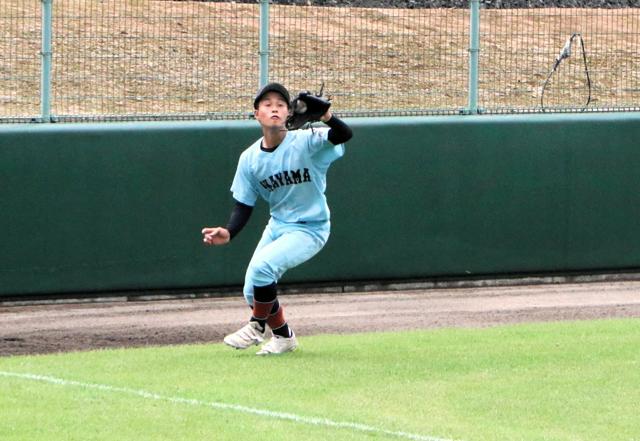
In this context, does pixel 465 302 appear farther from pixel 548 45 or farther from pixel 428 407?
pixel 428 407

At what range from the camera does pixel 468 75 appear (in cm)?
1303

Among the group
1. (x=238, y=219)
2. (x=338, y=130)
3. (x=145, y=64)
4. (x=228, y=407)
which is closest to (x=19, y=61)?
(x=145, y=64)

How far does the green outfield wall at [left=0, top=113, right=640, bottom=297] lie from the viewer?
1162 cm

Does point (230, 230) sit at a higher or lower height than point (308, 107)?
lower

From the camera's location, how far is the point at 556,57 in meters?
14.2

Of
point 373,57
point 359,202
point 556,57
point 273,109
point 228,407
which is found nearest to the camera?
point 228,407

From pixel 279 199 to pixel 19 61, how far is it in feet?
16.6

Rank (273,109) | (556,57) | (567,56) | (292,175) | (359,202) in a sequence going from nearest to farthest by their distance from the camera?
(273,109) → (292,175) → (359,202) → (567,56) → (556,57)

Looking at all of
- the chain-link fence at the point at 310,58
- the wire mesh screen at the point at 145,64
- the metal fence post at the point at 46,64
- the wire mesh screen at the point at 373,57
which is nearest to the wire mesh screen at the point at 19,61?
the chain-link fence at the point at 310,58

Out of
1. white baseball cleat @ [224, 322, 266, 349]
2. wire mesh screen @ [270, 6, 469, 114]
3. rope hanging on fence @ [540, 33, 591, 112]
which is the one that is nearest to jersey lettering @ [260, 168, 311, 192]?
white baseball cleat @ [224, 322, 266, 349]

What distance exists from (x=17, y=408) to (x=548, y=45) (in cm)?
825

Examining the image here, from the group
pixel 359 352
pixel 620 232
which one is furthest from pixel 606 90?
pixel 359 352

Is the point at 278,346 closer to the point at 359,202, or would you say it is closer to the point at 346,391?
the point at 346,391

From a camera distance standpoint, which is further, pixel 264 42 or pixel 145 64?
pixel 145 64
